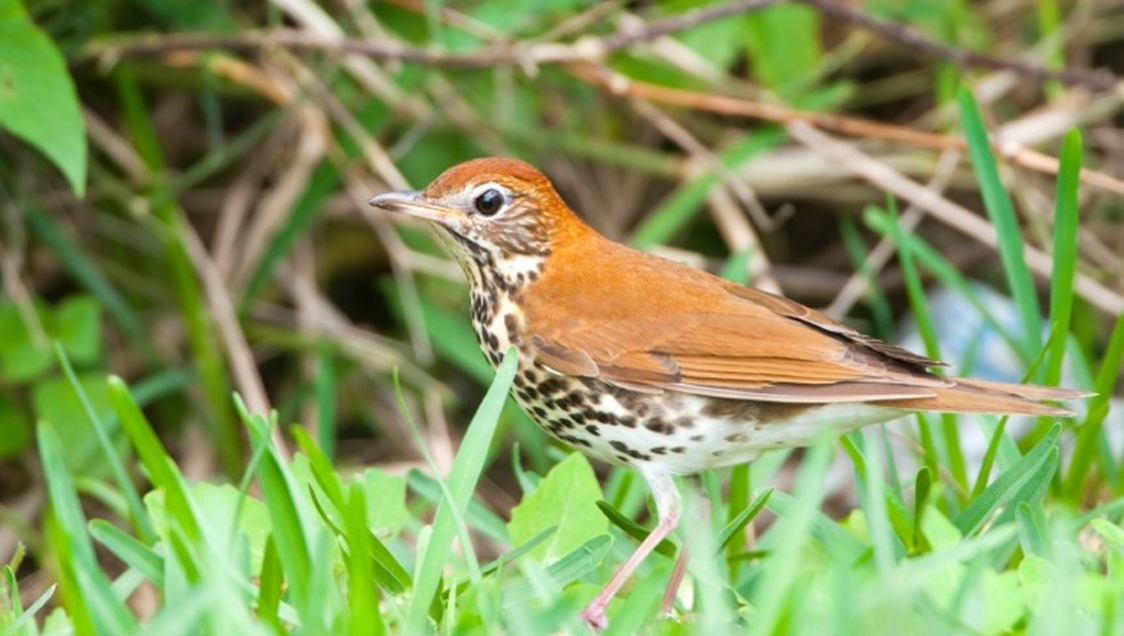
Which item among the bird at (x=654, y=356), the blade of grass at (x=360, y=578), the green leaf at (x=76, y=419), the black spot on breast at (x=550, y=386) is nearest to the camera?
the blade of grass at (x=360, y=578)

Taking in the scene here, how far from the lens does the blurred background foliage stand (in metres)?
4.84

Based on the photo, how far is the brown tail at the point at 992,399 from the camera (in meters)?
2.91

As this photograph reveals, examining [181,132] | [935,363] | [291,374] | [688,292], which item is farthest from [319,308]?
[935,363]

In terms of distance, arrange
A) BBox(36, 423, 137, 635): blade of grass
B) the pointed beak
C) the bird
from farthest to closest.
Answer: the pointed beak
the bird
BBox(36, 423, 137, 635): blade of grass

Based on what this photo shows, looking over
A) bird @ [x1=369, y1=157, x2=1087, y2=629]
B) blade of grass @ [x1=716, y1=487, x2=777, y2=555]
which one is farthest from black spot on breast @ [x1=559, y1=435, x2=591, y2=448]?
blade of grass @ [x1=716, y1=487, x2=777, y2=555]

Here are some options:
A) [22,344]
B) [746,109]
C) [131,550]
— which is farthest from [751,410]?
[22,344]

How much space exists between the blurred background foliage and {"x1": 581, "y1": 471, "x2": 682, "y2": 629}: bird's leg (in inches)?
55.6

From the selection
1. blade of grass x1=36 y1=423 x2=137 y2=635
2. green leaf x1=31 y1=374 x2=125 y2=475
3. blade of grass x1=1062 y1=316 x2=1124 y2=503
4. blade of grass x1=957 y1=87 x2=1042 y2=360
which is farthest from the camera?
green leaf x1=31 y1=374 x2=125 y2=475

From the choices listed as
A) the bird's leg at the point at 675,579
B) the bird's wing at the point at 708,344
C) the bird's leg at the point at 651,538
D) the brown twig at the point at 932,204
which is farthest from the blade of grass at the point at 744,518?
the brown twig at the point at 932,204

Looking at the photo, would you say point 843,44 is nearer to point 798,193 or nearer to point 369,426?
point 798,193

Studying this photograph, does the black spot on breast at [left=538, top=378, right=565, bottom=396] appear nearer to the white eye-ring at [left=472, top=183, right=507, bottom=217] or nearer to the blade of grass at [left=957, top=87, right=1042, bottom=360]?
the white eye-ring at [left=472, top=183, right=507, bottom=217]

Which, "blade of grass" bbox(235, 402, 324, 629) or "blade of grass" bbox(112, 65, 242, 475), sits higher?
"blade of grass" bbox(235, 402, 324, 629)

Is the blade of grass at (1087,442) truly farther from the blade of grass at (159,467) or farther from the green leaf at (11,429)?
the green leaf at (11,429)

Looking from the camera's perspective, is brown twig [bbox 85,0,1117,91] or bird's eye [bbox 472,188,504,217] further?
brown twig [bbox 85,0,1117,91]
